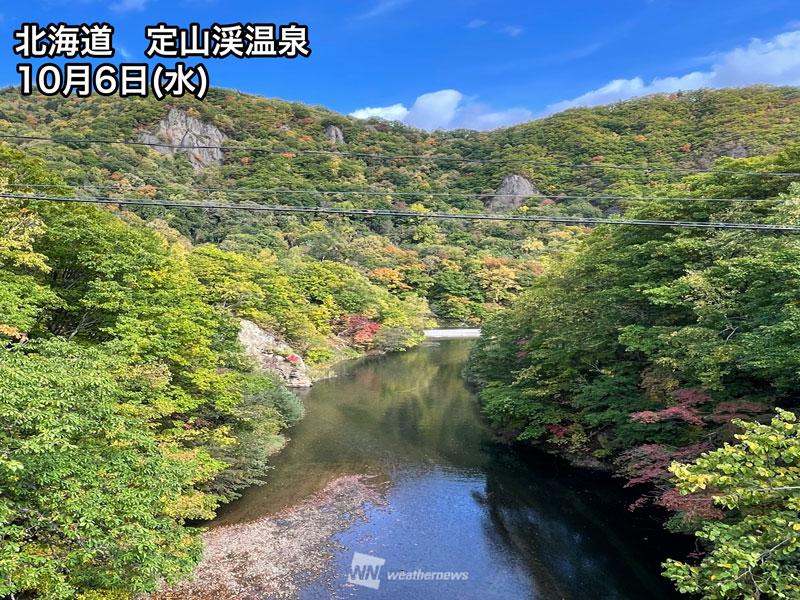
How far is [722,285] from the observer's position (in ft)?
34.4

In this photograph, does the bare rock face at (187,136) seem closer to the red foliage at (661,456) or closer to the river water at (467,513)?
the river water at (467,513)

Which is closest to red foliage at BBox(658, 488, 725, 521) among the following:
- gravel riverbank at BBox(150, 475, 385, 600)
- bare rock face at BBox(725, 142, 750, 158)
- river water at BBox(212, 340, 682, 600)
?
river water at BBox(212, 340, 682, 600)

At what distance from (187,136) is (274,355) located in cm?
6093

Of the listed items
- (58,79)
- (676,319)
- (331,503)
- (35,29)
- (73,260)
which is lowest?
(331,503)

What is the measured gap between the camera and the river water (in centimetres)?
1023

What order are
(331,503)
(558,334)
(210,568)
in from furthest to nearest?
(558,334), (331,503), (210,568)

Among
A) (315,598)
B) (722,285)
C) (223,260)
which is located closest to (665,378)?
(722,285)

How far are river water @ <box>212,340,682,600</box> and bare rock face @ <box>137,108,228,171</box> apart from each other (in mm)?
58576

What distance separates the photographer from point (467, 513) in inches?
531

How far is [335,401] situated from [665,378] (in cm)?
1657

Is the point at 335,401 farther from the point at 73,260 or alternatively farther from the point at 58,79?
the point at 58,79

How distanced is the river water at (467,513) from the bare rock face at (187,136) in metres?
58.6

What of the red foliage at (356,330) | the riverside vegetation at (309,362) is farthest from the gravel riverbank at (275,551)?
the red foliage at (356,330)

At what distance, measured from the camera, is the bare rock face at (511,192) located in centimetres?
7400
